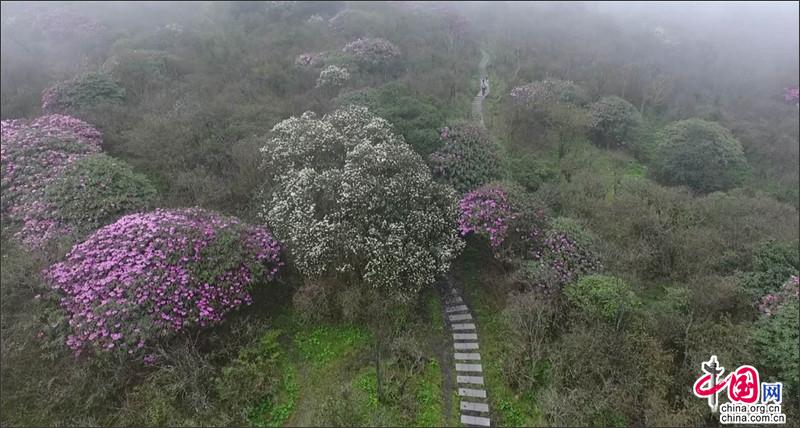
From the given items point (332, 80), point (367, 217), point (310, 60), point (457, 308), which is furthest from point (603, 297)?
point (310, 60)

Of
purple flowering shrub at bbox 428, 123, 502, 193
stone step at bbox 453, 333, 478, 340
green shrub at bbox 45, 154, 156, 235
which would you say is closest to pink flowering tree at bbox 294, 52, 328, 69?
purple flowering shrub at bbox 428, 123, 502, 193

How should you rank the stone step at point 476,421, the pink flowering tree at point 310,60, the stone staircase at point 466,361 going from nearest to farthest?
the stone step at point 476,421, the stone staircase at point 466,361, the pink flowering tree at point 310,60

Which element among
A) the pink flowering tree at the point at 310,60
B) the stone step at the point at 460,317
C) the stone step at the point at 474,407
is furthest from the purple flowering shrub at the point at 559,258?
the pink flowering tree at the point at 310,60

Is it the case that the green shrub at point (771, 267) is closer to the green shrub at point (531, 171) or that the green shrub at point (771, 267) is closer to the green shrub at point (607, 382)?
the green shrub at point (607, 382)

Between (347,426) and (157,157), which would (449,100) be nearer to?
(157,157)

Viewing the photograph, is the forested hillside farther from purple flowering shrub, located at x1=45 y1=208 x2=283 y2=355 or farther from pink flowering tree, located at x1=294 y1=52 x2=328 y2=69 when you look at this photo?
pink flowering tree, located at x1=294 y1=52 x2=328 y2=69

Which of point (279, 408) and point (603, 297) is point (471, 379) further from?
point (279, 408)

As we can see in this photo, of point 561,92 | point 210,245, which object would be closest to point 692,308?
point 210,245
